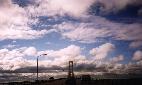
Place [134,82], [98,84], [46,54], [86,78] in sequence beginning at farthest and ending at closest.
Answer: [86,78]
[134,82]
[98,84]
[46,54]

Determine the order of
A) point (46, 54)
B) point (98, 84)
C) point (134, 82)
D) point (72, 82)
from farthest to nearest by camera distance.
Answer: point (134, 82), point (98, 84), point (72, 82), point (46, 54)

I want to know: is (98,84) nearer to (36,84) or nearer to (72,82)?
(72,82)

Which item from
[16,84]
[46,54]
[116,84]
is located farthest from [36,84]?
[116,84]

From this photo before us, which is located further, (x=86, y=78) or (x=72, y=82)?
Result: (x=86, y=78)

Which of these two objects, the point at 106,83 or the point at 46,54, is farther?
the point at 106,83

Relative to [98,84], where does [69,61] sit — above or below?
above

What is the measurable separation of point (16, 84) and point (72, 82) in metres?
13.6

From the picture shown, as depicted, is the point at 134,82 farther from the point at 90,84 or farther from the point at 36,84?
the point at 36,84

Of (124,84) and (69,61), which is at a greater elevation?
(69,61)

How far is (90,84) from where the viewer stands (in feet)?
214

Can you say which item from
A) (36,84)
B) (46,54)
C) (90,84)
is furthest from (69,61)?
(46,54)

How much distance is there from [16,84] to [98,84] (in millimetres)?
20147

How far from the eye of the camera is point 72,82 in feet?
187

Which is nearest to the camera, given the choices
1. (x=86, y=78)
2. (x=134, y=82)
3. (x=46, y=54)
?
(x=46, y=54)
